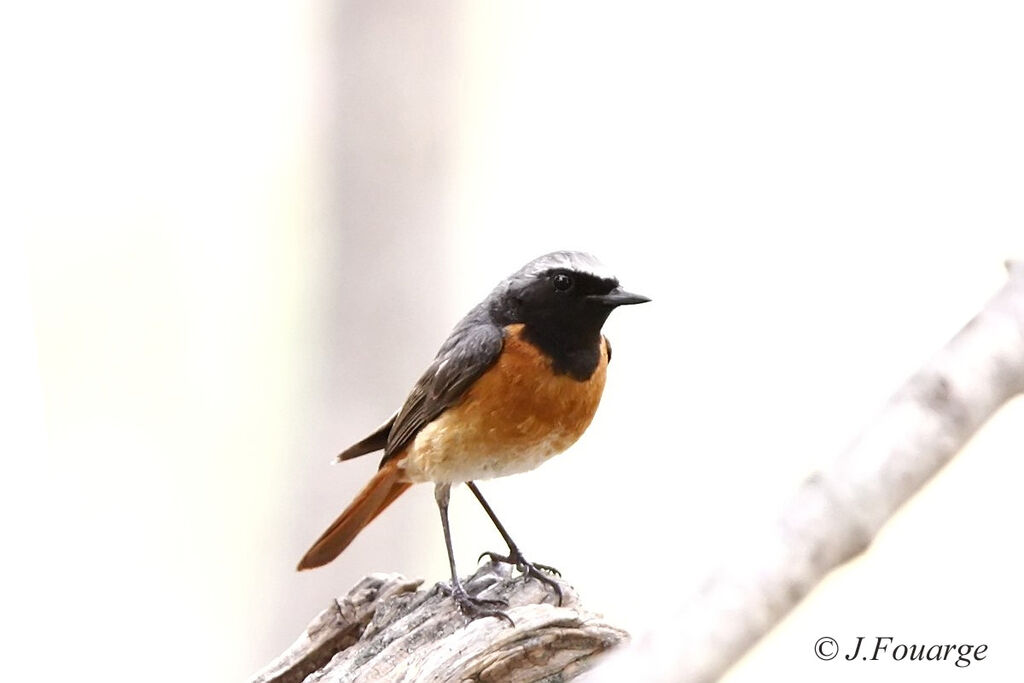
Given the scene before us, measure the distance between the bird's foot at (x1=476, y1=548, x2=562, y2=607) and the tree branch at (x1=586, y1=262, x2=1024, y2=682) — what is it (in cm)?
148

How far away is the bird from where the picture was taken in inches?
89.3

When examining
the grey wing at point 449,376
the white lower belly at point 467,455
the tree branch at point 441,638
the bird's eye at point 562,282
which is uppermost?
the bird's eye at point 562,282

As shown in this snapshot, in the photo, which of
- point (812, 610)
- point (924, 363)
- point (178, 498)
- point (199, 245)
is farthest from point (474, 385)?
point (178, 498)

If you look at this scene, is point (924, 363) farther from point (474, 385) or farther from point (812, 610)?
point (812, 610)

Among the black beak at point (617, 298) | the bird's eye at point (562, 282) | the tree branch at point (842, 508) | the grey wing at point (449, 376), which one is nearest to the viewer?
the tree branch at point (842, 508)

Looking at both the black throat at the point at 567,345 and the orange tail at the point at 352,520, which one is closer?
the black throat at the point at 567,345

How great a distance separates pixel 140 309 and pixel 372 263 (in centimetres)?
105

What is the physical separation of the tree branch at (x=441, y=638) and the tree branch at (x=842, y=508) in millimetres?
1234

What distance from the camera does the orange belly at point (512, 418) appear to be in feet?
7.60

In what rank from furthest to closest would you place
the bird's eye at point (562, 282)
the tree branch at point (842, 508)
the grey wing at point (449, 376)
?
the grey wing at point (449, 376) → the bird's eye at point (562, 282) → the tree branch at point (842, 508)

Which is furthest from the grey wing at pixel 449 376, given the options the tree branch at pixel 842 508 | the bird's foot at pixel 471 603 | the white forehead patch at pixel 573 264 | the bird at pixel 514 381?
the tree branch at pixel 842 508

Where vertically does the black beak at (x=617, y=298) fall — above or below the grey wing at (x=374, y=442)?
above

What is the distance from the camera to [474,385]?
2369 mm

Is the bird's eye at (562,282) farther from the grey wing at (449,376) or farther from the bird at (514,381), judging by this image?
the grey wing at (449,376)
